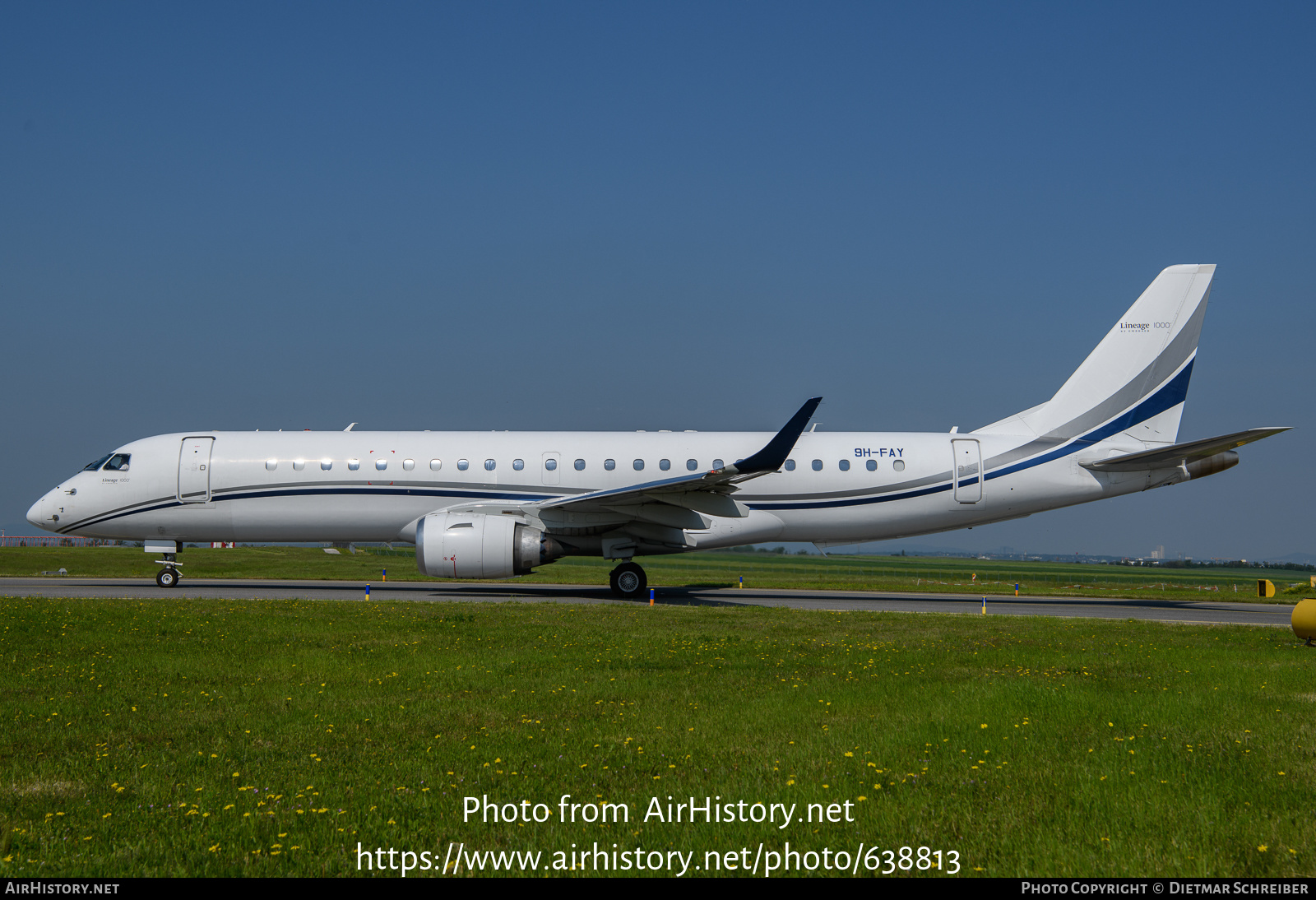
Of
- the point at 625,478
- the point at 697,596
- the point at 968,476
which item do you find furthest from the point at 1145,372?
the point at 625,478

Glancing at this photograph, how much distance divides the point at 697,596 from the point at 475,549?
243 inches

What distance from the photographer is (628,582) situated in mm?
21203

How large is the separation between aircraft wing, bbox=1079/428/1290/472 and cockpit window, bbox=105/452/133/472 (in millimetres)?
23838

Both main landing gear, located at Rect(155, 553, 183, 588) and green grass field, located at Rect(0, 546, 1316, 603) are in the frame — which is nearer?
main landing gear, located at Rect(155, 553, 183, 588)

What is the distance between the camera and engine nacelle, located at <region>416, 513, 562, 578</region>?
750 inches

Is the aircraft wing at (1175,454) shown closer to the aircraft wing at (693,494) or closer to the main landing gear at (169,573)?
the aircraft wing at (693,494)

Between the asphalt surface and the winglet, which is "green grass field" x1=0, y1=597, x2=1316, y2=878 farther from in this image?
the asphalt surface

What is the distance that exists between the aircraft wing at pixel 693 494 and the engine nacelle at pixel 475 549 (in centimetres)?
125

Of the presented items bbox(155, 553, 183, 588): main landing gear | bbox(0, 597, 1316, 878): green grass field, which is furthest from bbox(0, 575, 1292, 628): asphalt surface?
bbox(0, 597, 1316, 878): green grass field

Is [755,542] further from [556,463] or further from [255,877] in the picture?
[255,877]

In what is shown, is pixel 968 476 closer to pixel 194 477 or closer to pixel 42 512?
pixel 194 477

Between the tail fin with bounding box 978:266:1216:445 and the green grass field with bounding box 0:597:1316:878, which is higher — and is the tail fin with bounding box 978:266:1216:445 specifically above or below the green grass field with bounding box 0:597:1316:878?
above

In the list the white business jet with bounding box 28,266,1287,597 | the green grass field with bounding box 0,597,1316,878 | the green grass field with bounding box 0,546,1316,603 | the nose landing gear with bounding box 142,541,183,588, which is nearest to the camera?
the green grass field with bounding box 0,597,1316,878
